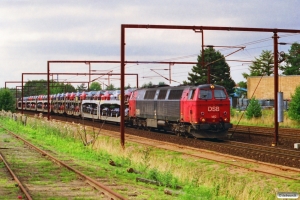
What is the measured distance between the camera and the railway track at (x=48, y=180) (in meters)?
12.6

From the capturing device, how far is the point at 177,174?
15.8 meters

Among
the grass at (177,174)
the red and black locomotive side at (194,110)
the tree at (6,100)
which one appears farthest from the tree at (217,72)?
the grass at (177,174)

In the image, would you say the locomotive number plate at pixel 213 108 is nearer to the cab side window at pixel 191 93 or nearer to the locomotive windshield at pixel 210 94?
the locomotive windshield at pixel 210 94

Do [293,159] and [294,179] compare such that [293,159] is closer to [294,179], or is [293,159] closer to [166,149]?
[294,179]

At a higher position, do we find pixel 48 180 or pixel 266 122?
pixel 266 122

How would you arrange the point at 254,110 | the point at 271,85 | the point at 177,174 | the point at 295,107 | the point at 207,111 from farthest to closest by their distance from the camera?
the point at 271,85 < the point at 254,110 < the point at 295,107 < the point at 207,111 < the point at 177,174

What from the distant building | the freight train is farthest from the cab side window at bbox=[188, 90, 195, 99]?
the distant building

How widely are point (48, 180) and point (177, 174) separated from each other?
147 inches

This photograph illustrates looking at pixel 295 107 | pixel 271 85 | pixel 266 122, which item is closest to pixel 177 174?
pixel 295 107

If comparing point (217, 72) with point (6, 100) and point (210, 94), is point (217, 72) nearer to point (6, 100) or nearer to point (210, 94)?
point (6, 100)

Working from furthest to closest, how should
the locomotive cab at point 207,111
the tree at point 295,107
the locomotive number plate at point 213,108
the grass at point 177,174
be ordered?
the tree at point 295,107 < the locomotive number plate at point 213,108 < the locomotive cab at point 207,111 < the grass at point 177,174

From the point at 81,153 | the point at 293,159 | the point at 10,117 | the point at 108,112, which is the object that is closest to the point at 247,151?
the point at 293,159

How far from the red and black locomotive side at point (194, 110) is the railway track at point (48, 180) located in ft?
32.0

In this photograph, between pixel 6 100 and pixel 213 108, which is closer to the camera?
pixel 213 108
